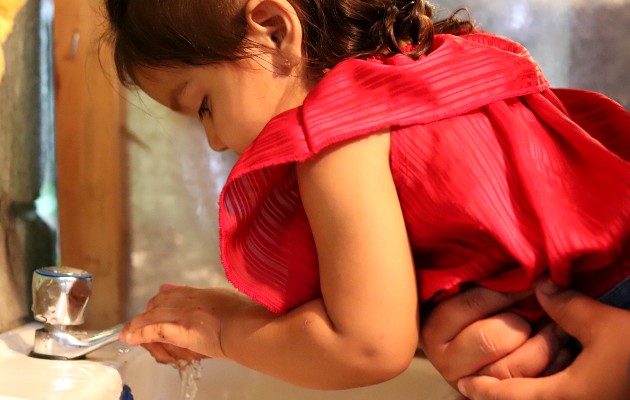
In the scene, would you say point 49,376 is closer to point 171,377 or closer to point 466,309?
point 171,377

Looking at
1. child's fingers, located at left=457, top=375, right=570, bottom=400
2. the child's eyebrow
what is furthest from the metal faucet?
child's fingers, located at left=457, top=375, right=570, bottom=400

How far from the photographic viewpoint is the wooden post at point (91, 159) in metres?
1.00

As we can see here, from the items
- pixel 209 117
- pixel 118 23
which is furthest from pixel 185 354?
pixel 118 23

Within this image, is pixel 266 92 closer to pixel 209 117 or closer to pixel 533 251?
pixel 209 117

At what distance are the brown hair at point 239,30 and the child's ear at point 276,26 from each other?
1 cm

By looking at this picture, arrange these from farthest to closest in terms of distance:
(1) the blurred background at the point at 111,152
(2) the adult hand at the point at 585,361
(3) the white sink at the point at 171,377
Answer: (1) the blurred background at the point at 111,152
(3) the white sink at the point at 171,377
(2) the adult hand at the point at 585,361

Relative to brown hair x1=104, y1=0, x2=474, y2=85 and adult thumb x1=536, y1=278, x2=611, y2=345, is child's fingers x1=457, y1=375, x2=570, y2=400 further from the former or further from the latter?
brown hair x1=104, y1=0, x2=474, y2=85

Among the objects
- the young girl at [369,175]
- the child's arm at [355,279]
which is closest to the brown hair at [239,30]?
the young girl at [369,175]

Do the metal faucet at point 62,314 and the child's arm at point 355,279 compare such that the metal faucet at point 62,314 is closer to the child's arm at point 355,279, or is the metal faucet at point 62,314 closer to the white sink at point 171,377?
the white sink at point 171,377

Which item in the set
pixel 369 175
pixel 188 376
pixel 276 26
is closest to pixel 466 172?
pixel 369 175

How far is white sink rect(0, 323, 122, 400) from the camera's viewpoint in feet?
2.33

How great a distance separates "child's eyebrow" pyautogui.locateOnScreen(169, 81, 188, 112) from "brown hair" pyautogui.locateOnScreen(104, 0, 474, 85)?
0.03 meters

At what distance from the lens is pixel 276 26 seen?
71 centimetres

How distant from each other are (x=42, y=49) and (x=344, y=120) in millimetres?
547
